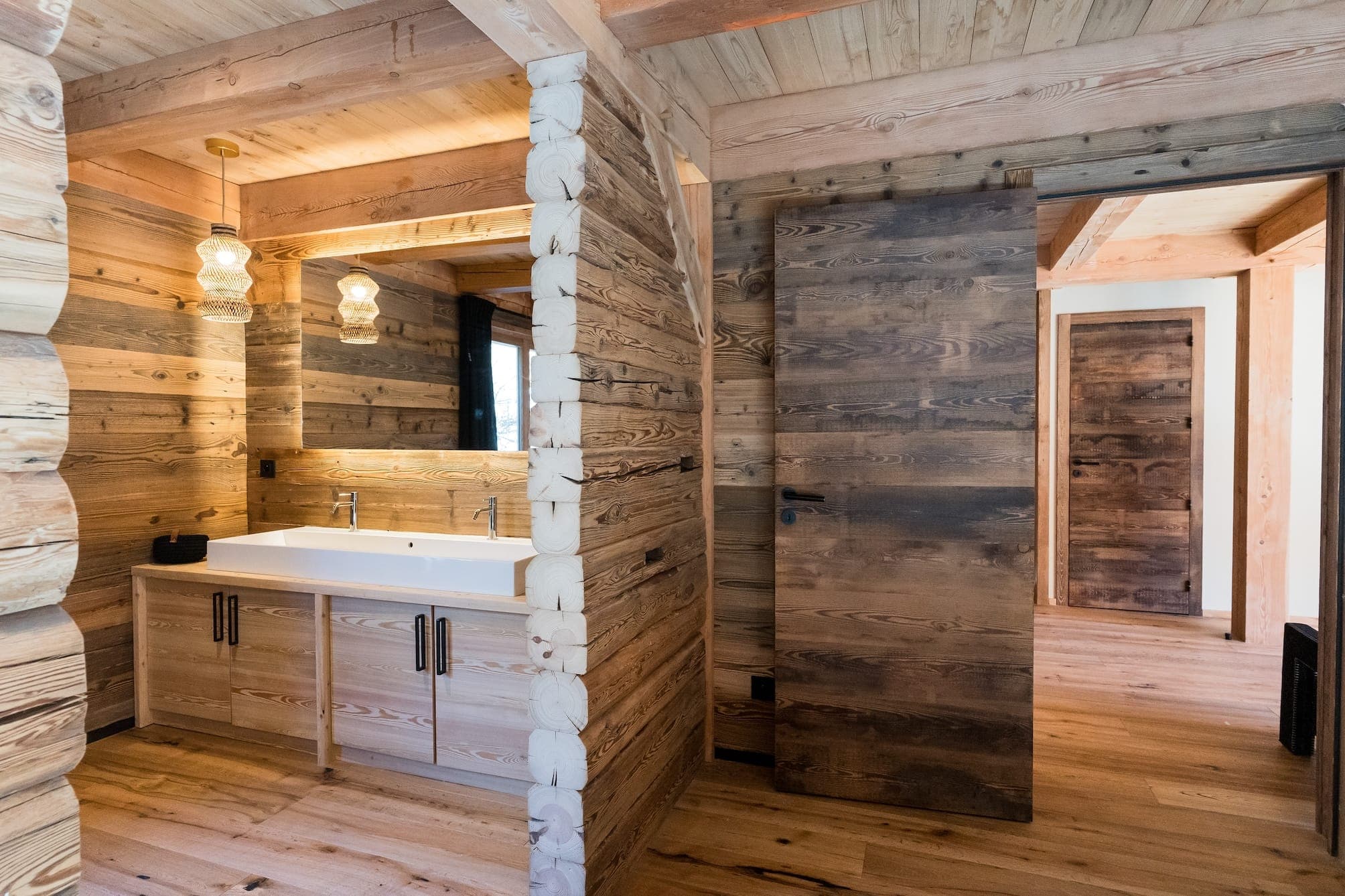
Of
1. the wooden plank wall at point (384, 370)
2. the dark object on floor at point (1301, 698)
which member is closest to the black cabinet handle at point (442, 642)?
the wooden plank wall at point (384, 370)

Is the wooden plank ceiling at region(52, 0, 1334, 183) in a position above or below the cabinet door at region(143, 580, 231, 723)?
above

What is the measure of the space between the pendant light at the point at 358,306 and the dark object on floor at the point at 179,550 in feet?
3.48

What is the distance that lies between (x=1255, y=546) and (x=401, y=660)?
14.5 feet

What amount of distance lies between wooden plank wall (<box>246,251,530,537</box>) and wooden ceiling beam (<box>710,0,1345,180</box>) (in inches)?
60.0

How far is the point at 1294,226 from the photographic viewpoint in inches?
142

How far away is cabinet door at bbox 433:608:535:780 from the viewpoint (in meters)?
2.41

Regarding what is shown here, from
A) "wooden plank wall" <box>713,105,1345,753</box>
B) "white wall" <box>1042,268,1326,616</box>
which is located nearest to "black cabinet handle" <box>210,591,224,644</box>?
"wooden plank wall" <box>713,105,1345,753</box>

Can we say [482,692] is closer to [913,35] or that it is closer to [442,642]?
[442,642]

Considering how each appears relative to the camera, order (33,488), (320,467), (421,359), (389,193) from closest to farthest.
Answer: (33,488) → (389,193) → (421,359) → (320,467)

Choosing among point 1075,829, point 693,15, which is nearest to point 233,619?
point 693,15

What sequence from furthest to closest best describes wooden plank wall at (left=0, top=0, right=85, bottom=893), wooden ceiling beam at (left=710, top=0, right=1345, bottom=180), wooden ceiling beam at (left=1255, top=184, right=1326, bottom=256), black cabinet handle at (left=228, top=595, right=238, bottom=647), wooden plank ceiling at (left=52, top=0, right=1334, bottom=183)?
1. wooden ceiling beam at (left=1255, top=184, right=1326, bottom=256)
2. black cabinet handle at (left=228, top=595, right=238, bottom=647)
3. wooden ceiling beam at (left=710, top=0, right=1345, bottom=180)
4. wooden plank ceiling at (left=52, top=0, right=1334, bottom=183)
5. wooden plank wall at (left=0, top=0, right=85, bottom=893)

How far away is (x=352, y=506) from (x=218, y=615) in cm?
66

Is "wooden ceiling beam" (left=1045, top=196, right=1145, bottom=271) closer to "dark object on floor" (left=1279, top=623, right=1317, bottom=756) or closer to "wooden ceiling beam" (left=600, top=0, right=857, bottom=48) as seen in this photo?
"wooden ceiling beam" (left=600, top=0, right=857, bottom=48)

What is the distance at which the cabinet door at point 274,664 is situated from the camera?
2693 millimetres
